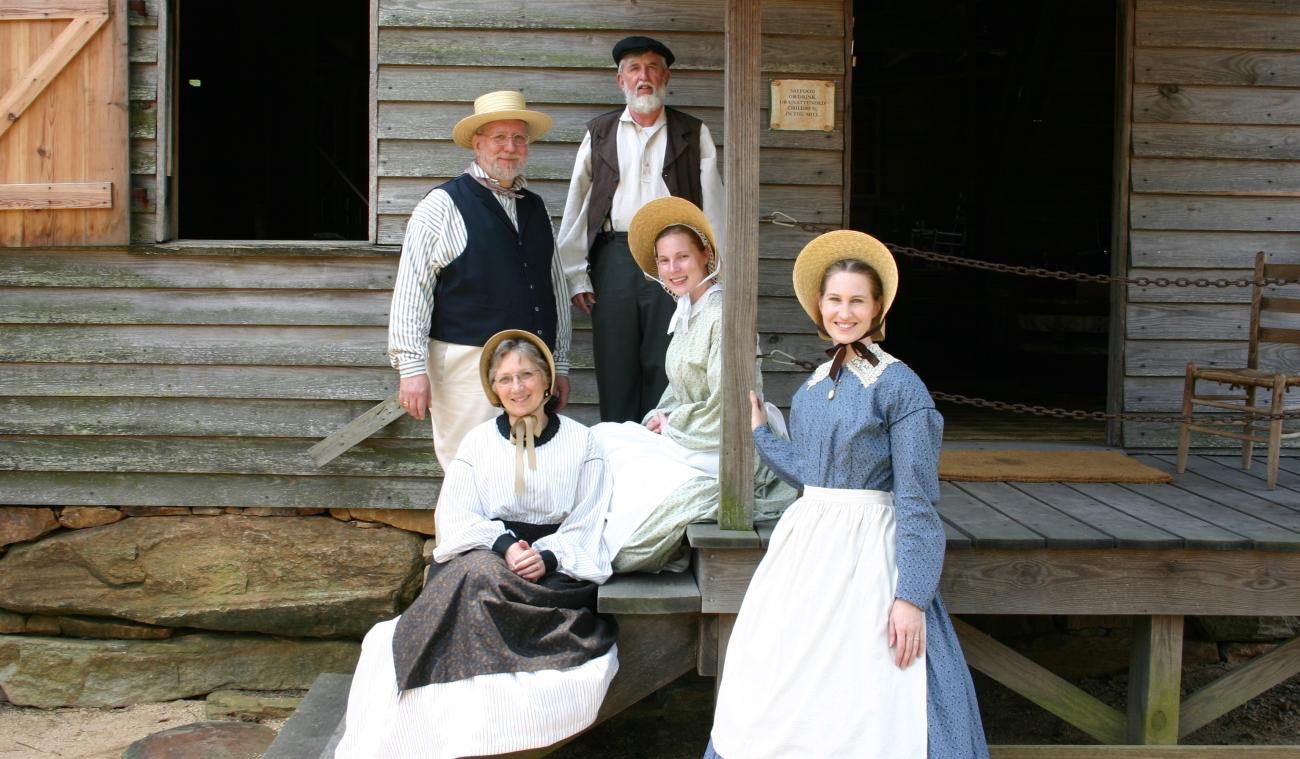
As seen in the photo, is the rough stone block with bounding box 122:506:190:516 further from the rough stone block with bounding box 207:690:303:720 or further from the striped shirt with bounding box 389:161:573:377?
the striped shirt with bounding box 389:161:573:377

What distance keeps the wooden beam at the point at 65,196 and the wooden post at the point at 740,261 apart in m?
2.95

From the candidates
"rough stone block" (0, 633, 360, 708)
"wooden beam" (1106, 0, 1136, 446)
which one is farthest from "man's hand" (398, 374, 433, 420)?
"wooden beam" (1106, 0, 1136, 446)

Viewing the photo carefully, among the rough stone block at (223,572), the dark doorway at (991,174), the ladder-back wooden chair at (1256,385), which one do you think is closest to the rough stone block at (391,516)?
the rough stone block at (223,572)

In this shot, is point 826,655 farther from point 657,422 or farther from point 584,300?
point 584,300

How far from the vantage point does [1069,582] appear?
316cm

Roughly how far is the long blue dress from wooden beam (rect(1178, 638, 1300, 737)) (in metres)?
1.27

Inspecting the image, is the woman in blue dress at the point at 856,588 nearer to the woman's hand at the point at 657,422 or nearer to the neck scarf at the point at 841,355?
the neck scarf at the point at 841,355

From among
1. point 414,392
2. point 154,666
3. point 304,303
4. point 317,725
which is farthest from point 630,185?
point 154,666

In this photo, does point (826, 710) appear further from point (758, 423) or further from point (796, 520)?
point (758, 423)

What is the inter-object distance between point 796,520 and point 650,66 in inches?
84.7

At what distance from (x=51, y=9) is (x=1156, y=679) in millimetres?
4911

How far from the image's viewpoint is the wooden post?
3029mm

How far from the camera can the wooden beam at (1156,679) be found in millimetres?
3303

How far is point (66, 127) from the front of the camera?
15.2 feet
